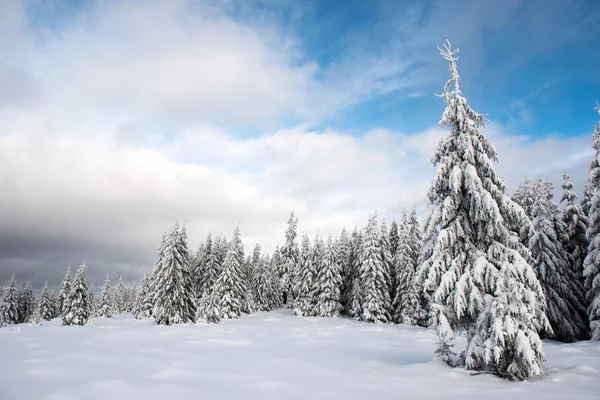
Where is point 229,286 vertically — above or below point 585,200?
below

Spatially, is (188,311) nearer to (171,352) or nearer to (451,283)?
(171,352)

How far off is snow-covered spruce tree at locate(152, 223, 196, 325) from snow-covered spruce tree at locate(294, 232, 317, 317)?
16.7 metres

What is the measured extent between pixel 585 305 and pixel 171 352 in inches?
1298

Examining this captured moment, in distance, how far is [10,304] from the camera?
75438 mm

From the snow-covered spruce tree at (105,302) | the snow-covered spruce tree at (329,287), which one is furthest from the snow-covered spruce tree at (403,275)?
the snow-covered spruce tree at (105,302)

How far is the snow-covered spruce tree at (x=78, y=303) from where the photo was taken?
50.0 meters

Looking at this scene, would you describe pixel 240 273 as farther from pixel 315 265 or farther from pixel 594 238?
pixel 594 238

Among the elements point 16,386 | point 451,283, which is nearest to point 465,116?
point 451,283

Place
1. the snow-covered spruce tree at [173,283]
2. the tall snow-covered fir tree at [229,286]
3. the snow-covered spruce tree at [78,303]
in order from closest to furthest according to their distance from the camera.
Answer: the snow-covered spruce tree at [173,283] → the snow-covered spruce tree at [78,303] → the tall snow-covered fir tree at [229,286]

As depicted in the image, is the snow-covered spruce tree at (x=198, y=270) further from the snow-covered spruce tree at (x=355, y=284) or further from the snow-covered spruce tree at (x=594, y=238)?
the snow-covered spruce tree at (x=594, y=238)

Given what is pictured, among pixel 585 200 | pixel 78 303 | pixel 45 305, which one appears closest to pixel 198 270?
pixel 78 303

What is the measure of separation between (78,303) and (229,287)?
2156 centimetres

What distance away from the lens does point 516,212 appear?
46.7ft

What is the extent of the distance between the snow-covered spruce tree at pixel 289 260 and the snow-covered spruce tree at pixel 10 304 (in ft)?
181
